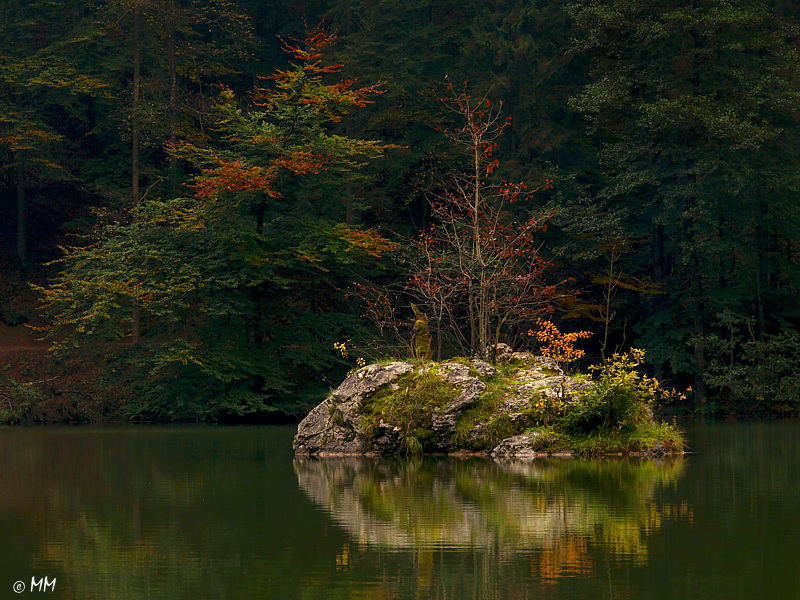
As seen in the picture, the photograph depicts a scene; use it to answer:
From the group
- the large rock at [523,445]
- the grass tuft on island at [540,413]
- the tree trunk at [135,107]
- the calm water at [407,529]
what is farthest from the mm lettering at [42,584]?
the tree trunk at [135,107]

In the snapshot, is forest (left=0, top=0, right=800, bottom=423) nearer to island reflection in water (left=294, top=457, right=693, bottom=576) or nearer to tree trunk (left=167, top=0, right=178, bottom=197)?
tree trunk (left=167, top=0, right=178, bottom=197)

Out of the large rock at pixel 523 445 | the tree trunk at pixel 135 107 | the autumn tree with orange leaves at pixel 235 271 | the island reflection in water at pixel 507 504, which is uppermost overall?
the tree trunk at pixel 135 107

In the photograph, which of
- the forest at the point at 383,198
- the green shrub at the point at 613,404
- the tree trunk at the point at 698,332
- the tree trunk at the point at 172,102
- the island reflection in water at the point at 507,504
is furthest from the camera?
the tree trunk at the point at 172,102

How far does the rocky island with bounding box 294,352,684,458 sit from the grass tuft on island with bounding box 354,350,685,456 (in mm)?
17

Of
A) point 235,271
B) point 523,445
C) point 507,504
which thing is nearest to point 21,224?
point 235,271

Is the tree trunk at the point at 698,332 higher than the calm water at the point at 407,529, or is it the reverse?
the tree trunk at the point at 698,332

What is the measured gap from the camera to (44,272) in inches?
1532

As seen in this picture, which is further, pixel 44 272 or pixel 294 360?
pixel 44 272

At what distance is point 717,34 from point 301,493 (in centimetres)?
2338

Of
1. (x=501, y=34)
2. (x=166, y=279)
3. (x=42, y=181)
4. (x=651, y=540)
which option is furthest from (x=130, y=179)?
(x=651, y=540)

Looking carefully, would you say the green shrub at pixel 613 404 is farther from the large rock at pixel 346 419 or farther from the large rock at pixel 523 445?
the large rock at pixel 346 419

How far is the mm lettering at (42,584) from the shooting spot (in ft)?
23.0

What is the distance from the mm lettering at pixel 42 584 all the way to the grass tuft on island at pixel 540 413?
37.4 feet

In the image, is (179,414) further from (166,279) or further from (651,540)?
(651,540)
